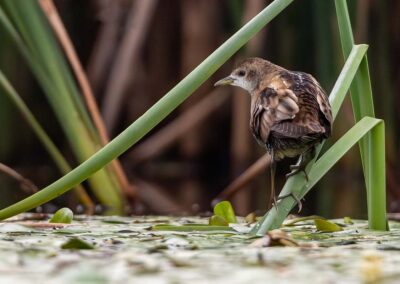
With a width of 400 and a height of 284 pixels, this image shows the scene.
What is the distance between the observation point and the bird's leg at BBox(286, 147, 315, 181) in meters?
2.93

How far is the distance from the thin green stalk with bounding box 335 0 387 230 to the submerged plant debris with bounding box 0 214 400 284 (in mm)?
85

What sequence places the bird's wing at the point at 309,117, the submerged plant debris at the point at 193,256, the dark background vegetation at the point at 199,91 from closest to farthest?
1. the submerged plant debris at the point at 193,256
2. the bird's wing at the point at 309,117
3. the dark background vegetation at the point at 199,91


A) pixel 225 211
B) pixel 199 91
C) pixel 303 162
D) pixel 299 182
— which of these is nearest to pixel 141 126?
pixel 299 182

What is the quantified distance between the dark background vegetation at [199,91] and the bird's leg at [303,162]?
7.19ft

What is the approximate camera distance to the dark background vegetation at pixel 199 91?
5863 millimetres

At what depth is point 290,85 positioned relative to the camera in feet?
11.2

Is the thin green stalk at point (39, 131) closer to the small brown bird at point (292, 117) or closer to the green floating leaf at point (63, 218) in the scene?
the green floating leaf at point (63, 218)

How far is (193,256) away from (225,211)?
47.8 inches

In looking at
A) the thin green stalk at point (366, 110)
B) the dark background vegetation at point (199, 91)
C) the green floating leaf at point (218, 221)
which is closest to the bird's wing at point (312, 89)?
the thin green stalk at point (366, 110)

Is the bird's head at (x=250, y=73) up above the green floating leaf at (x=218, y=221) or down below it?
above

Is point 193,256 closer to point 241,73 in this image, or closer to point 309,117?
point 309,117

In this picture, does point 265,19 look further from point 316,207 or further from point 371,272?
point 316,207

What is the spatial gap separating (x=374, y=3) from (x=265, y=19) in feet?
11.4

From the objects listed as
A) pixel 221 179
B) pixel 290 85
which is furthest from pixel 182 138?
pixel 290 85
